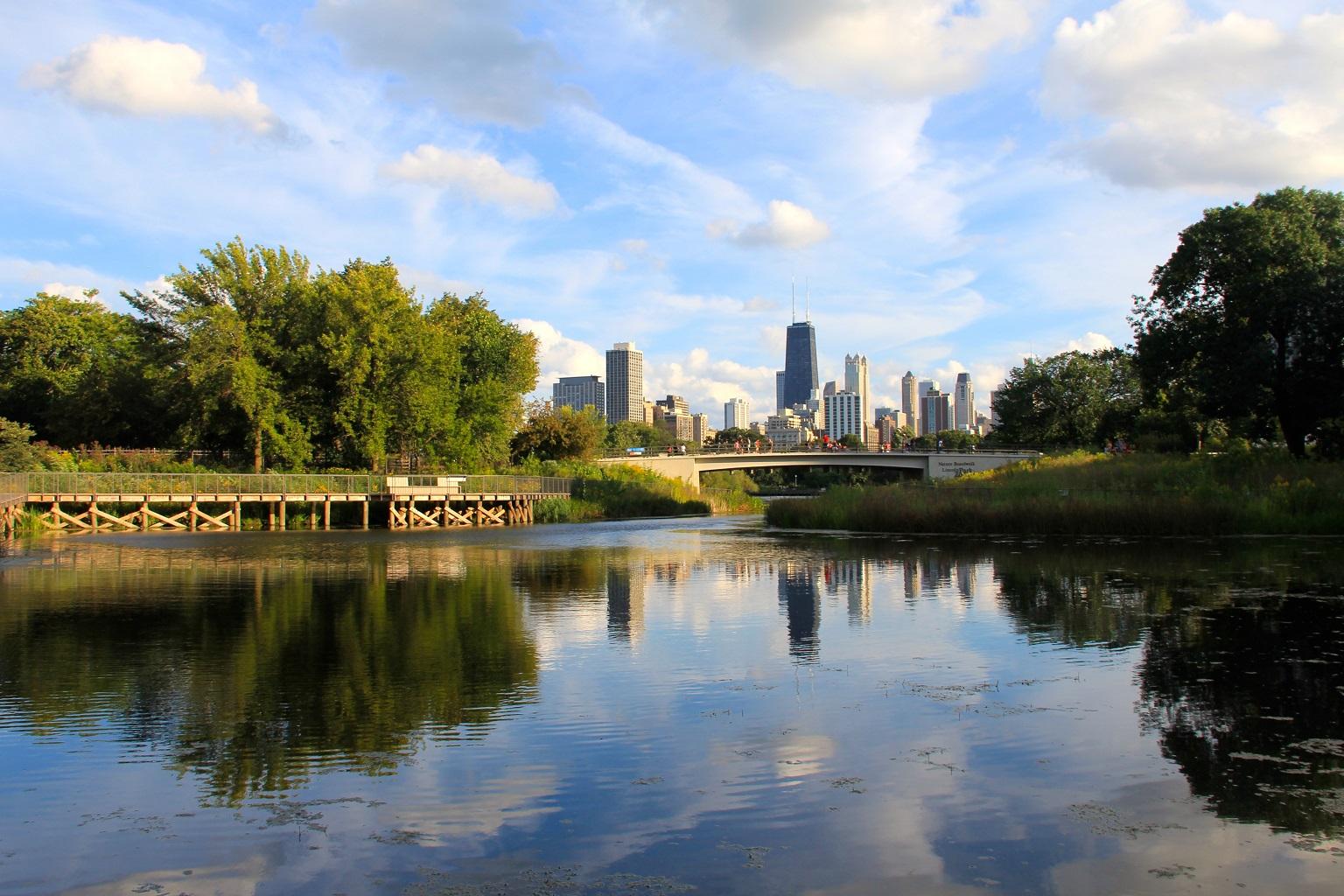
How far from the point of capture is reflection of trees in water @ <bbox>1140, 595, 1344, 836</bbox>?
7.76m

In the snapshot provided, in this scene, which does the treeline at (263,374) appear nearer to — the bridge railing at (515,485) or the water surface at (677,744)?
the bridge railing at (515,485)

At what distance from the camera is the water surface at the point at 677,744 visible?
21.7ft

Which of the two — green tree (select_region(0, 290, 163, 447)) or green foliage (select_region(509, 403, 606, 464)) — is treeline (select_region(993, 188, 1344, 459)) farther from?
green tree (select_region(0, 290, 163, 447))

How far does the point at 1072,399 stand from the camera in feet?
339

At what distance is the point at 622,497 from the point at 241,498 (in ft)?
96.8

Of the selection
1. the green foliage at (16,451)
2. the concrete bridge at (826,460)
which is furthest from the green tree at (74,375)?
the concrete bridge at (826,460)

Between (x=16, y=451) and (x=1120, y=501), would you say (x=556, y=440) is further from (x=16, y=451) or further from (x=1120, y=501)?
(x=1120, y=501)

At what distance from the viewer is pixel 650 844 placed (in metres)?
6.93

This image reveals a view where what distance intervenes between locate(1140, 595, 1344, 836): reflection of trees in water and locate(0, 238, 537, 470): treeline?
2106 inches

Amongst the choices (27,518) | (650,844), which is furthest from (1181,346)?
(27,518)

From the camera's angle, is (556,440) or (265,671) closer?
(265,671)

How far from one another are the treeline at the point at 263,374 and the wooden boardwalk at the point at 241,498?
4887 mm

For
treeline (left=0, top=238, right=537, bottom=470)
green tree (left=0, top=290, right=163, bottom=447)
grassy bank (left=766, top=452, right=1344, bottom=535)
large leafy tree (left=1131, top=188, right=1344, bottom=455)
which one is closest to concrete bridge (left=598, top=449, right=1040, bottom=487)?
treeline (left=0, top=238, right=537, bottom=470)

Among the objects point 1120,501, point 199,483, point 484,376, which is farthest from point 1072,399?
point 199,483
